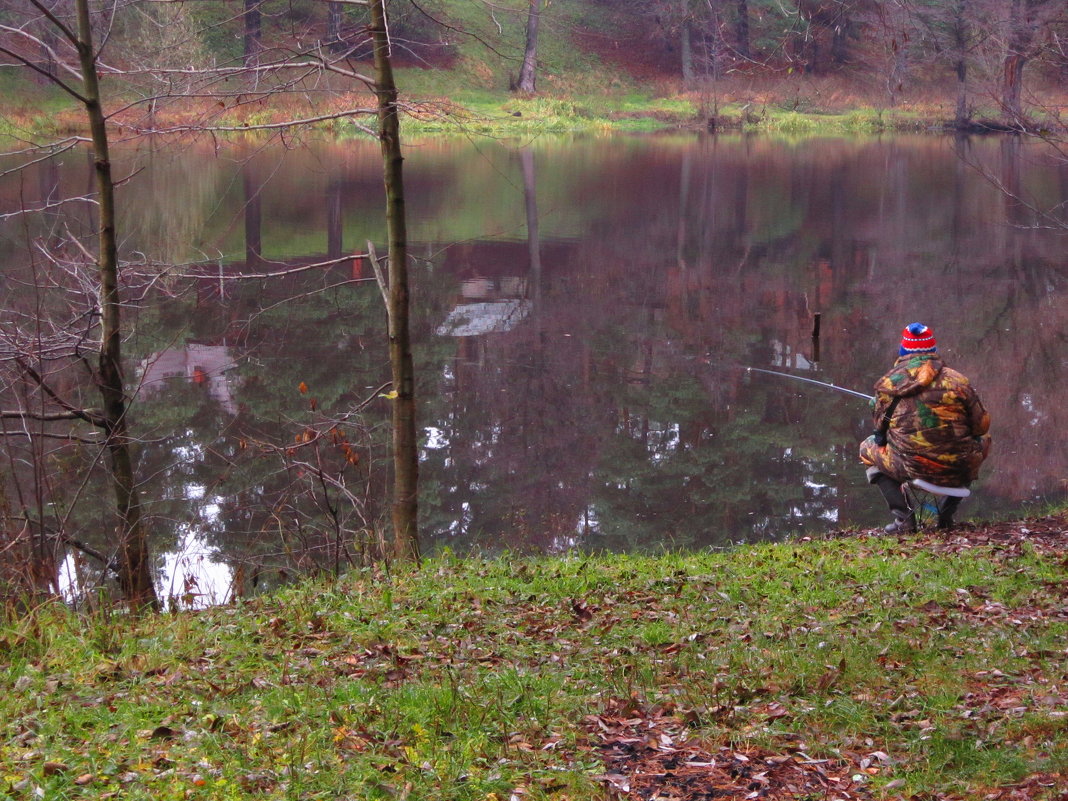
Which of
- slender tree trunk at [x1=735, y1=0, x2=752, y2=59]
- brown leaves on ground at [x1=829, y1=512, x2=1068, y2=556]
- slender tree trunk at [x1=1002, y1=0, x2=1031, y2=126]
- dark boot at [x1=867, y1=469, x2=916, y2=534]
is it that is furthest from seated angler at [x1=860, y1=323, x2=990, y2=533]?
slender tree trunk at [x1=735, y1=0, x2=752, y2=59]

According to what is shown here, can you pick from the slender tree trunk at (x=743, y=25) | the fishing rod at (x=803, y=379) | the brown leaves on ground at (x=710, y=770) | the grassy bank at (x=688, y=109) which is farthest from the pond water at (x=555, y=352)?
the grassy bank at (x=688, y=109)

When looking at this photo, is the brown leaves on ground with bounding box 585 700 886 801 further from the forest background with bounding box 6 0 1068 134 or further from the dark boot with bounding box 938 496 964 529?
the forest background with bounding box 6 0 1068 134

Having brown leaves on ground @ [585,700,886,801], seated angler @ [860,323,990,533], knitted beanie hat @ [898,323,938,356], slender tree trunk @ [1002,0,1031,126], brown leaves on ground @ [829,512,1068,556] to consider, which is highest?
slender tree trunk @ [1002,0,1031,126]

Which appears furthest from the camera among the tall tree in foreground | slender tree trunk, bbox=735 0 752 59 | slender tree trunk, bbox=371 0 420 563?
slender tree trunk, bbox=735 0 752 59

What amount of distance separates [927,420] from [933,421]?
44 millimetres

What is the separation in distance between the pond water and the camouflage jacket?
196 cm

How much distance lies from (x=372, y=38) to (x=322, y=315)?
1146cm

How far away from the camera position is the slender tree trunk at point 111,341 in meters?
7.88

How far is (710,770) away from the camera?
13.7 feet

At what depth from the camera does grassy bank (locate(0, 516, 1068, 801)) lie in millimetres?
4121

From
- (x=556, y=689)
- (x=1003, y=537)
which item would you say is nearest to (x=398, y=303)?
(x=556, y=689)

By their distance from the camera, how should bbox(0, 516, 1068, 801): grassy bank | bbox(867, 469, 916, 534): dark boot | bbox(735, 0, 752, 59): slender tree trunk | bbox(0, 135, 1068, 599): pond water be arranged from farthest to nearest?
bbox(735, 0, 752, 59): slender tree trunk, bbox(0, 135, 1068, 599): pond water, bbox(867, 469, 916, 534): dark boot, bbox(0, 516, 1068, 801): grassy bank

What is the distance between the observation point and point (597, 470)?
40.1ft

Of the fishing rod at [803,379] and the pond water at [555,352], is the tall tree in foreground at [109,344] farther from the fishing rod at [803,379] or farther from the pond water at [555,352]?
the fishing rod at [803,379]
